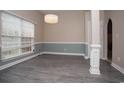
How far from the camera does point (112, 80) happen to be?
9.19ft

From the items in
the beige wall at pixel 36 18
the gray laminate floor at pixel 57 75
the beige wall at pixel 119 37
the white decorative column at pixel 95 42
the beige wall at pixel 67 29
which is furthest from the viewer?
the beige wall at pixel 67 29

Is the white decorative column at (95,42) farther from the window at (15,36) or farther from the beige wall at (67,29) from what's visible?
the beige wall at (67,29)

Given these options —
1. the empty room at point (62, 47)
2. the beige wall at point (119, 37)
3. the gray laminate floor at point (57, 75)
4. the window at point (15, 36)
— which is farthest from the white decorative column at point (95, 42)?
the window at point (15, 36)

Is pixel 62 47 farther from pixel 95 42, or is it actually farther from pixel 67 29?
pixel 95 42

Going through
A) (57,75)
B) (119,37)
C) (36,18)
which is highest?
(36,18)

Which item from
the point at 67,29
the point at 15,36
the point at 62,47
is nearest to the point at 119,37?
the point at 15,36

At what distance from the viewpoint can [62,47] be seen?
7.38 metres

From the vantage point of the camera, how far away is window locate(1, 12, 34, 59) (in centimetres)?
389

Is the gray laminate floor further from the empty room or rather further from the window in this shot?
the window

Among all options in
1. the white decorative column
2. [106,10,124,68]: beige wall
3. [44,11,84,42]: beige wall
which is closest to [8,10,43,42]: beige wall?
[44,11,84,42]: beige wall

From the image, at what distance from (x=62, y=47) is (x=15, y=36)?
11.2 feet

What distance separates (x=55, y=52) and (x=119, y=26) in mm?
4567

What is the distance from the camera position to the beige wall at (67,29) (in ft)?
22.9
